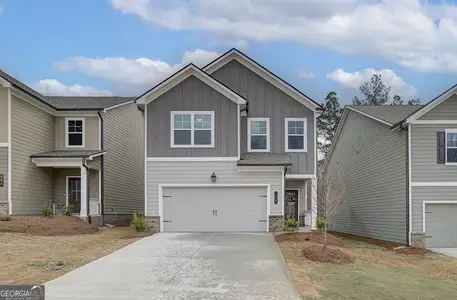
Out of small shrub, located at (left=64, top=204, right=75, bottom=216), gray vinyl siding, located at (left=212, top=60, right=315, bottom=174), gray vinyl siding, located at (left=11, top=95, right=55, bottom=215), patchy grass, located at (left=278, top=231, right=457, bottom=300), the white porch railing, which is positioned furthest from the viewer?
the white porch railing

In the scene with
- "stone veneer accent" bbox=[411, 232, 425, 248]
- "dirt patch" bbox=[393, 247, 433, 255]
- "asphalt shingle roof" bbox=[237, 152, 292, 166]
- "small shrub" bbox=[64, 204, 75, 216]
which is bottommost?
"dirt patch" bbox=[393, 247, 433, 255]

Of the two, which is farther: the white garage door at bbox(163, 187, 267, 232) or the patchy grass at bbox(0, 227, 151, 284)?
the white garage door at bbox(163, 187, 267, 232)

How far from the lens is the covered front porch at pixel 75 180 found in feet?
75.4

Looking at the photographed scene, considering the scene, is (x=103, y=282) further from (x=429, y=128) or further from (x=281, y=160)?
(x=429, y=128)

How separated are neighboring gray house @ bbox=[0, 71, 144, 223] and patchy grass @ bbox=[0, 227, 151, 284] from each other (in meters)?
4.09

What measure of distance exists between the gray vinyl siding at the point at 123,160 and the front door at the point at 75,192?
4.87ft

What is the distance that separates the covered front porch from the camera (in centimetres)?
2297

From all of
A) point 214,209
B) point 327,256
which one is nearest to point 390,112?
point 214,209

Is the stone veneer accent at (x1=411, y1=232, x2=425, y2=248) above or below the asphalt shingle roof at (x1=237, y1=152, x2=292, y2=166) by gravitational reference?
below

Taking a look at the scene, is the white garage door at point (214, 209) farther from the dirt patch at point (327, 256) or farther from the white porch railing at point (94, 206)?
the dirt patch at point (327, 256)

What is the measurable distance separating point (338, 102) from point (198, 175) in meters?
30.4

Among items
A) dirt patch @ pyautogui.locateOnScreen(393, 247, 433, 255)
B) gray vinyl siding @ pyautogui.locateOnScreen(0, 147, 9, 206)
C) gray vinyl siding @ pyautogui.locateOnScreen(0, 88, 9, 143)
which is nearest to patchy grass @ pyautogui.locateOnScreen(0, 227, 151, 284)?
gray vinyl siding @ pyautogui.locateOnScreen(0, 147, 9, 206)

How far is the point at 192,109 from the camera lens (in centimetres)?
2205

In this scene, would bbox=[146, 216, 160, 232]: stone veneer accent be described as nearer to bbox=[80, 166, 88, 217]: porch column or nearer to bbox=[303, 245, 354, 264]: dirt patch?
bbox=[80, 166, 88, 217]: porch column
